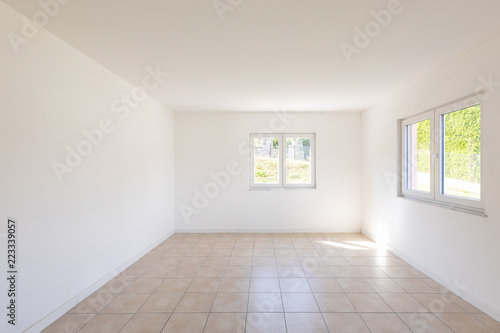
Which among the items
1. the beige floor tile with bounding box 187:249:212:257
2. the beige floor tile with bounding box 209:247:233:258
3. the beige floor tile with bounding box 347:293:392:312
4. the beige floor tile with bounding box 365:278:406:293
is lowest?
the beige floor tile with bounding box 187:249:212:257

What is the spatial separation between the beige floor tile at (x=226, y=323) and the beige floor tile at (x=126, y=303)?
2.49ft

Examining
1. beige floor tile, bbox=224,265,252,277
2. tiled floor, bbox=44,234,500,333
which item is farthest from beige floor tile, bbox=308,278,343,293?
beige floor tile, bbox=224,265,252,277

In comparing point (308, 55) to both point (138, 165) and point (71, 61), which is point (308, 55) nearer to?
point (71, 61)

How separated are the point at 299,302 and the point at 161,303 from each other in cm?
135

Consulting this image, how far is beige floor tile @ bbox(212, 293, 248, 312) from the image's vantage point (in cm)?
237

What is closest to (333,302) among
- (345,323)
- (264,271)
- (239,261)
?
(345,323)

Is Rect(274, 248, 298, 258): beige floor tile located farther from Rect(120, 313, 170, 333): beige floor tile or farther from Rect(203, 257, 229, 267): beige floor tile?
Rect(120, 313, 170, 333): beige floor tile

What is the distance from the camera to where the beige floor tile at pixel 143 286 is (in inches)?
107

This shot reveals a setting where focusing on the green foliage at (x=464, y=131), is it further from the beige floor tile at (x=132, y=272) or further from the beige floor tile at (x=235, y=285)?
the beige floor tile at (x=132, y=272)

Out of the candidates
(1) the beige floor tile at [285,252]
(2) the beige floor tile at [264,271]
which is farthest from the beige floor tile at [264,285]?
(1) the beige floor tile at [285,252]

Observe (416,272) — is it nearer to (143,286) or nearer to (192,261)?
(192,261)

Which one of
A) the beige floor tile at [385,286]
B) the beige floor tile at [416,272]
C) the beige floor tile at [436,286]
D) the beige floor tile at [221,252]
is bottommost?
the beige floor tile at [221,252]

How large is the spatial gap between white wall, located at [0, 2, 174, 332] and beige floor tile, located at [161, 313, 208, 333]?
99cm

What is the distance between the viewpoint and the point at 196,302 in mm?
2500
